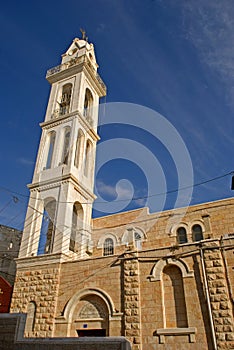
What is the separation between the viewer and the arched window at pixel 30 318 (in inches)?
562

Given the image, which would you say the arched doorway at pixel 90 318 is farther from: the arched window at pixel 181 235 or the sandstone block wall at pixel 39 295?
the arched window at pixel 181 235

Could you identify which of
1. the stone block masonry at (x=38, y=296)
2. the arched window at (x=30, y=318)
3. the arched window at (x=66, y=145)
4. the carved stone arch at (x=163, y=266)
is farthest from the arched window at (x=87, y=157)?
the carved stone arch at (x=163, y=266)

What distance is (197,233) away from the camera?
1788cm

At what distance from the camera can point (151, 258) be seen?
531 inches

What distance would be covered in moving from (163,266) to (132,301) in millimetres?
2081

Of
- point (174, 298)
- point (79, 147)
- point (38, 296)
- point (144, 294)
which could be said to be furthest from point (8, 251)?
point (174, 298)

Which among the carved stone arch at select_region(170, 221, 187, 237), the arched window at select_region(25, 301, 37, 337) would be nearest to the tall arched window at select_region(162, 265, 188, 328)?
the carved stone arch at select_region(170, 221, 187, 237)

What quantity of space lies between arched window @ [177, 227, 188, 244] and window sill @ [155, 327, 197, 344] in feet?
22.4

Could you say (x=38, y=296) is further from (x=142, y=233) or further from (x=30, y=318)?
(x=142, y=233)

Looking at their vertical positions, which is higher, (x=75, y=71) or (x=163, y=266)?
(x=75, y=71)

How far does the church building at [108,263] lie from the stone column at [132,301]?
0.14 ft

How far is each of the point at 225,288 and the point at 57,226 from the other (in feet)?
31.2

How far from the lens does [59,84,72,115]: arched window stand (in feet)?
75.5

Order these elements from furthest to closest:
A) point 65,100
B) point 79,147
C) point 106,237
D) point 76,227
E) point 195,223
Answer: point 65,100 < point 79,147 < point 106,237 < point 76,227 < point 195,223
